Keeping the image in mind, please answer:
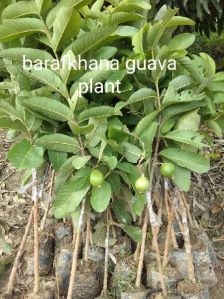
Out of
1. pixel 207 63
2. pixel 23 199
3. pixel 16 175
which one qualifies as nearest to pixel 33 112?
pixel 207 63

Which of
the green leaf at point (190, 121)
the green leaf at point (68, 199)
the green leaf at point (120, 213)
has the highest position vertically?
the green leaf at point (190, 121)

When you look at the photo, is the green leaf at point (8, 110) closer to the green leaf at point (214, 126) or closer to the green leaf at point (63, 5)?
the green leaf at point (63, 5)

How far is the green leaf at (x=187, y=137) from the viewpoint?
58.8 inches

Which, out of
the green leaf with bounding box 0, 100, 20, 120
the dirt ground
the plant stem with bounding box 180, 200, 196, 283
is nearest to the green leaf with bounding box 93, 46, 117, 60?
the green leaf with bounding box 0, 100, 20, 120

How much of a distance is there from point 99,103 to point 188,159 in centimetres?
37

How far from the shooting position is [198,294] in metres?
1.62

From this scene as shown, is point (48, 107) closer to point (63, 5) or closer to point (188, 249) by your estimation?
point (63, 5)

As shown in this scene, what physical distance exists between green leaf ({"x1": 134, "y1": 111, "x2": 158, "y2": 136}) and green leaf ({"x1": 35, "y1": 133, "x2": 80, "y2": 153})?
8.3 inches

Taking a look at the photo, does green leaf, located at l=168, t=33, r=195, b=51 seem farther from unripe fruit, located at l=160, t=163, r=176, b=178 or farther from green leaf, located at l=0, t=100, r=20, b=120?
green leaf, located at l=0, t=100, r=20, b=120

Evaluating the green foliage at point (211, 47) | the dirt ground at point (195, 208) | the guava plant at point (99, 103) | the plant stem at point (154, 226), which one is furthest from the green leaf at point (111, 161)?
the green foliage at point (211, 47)

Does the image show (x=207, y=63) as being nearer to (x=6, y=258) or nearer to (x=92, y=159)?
(x=92, y=159)

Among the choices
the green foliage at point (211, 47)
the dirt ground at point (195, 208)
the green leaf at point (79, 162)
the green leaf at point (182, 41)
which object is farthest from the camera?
the green foliage at point (211, 47)

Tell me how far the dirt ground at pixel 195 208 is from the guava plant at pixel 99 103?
675 millimetres

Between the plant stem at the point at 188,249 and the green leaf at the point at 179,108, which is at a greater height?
the green leaf at the point at 179,108
